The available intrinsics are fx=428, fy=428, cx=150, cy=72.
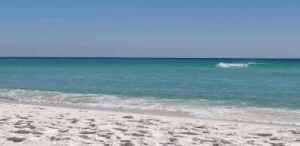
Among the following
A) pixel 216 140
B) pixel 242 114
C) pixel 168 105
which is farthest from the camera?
pixel 168 105

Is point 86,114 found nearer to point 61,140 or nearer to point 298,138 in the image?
point 61,140

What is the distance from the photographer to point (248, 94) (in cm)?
2052

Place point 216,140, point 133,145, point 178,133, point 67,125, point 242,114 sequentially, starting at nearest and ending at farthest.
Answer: point 133,145 < point 216,140 < point 178,133 < point 67,125 < point 242,114

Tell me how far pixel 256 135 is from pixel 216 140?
125 cm

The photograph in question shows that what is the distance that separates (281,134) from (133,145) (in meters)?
3.68

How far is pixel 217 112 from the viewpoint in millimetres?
14398

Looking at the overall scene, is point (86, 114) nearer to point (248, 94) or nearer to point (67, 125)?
point (67, 125)

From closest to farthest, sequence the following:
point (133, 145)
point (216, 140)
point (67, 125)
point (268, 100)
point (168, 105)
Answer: point (133, 145) < point (216, 140) < point (67, 125) < point (168, 105) < point (268, 100)

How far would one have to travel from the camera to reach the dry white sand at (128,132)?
334 inches

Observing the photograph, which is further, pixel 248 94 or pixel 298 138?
pixel 248 94

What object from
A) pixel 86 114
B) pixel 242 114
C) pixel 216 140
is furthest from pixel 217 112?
pixel 216 140

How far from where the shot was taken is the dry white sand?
8492mm

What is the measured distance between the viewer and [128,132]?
374 inches

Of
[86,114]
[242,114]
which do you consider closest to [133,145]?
[86,114]
